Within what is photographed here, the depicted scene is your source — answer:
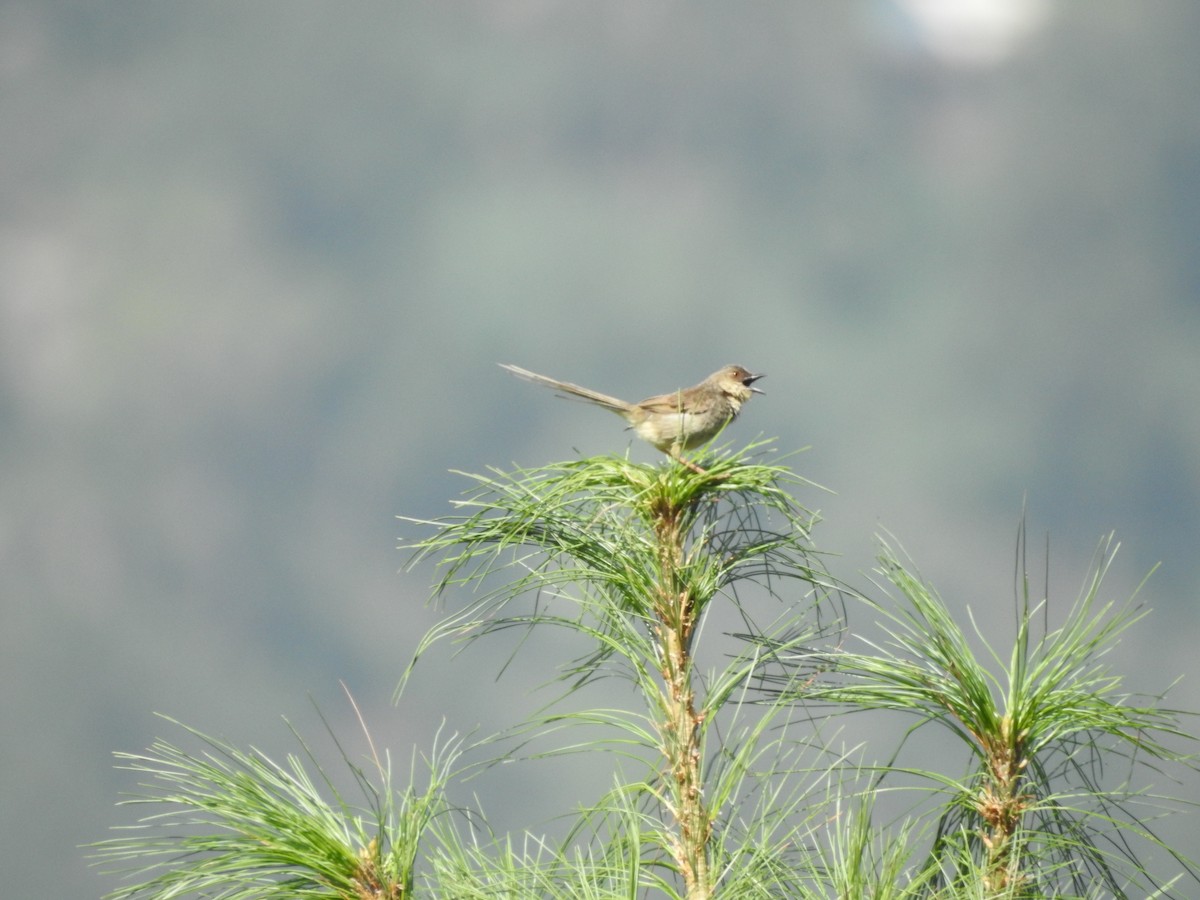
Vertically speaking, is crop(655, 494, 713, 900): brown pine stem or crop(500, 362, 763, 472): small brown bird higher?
crop(500, 362, 763, 472): small brown bird

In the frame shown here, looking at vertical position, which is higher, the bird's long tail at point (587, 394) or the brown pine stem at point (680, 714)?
the bird's long tail at point (587, 394)

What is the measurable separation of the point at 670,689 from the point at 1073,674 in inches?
40.0

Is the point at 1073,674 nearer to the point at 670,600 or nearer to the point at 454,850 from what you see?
the point at 670,600

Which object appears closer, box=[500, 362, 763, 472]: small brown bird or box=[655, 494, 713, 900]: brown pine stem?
box=[655, 494, 713, 900]: brown pine stem

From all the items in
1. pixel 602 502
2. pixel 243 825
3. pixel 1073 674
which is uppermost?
pixel 602 502

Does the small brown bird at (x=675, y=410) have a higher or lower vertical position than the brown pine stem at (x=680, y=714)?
higher

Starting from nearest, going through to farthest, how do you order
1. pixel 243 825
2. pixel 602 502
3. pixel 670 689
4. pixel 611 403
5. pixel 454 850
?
Answer: pixel 243 825 → pixel 454 850 → pixel 670 689 → pixel 602 502 → pixel 611 403

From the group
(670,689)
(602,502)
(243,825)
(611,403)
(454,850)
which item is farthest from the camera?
(611,403)

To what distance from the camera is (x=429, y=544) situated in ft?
11.1

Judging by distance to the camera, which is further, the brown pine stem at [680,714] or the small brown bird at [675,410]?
the small brown bird at [675,410]

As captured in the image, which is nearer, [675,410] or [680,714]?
[680,714]

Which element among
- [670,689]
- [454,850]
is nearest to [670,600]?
[670,689]

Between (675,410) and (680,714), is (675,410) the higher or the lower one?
the higher one

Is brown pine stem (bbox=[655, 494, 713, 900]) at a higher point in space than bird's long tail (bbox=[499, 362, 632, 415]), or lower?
lower
